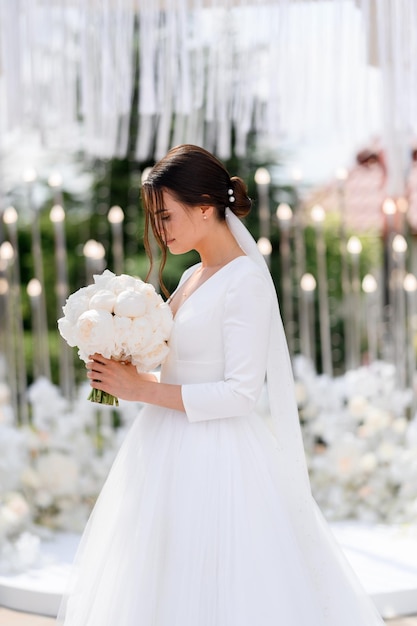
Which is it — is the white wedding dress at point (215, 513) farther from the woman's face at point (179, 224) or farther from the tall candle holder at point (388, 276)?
the tall candle holder at point (388, 276)

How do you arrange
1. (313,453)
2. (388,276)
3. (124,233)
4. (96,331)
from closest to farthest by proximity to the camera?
1. (96,331)
2. (313,453)
3. (388,276)
4. (124,233)

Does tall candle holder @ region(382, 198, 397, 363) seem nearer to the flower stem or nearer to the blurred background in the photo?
the blurred background

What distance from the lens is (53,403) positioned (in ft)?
12.1

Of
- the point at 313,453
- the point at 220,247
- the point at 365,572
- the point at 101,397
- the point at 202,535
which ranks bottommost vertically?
the point at 365,572

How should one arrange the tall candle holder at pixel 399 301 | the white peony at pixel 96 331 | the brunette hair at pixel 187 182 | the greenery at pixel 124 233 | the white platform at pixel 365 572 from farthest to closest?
1. the greenery at pixel 124 233
2. the tall candle holder at pixel 399 301
3. the white platform at pixel 365 572
4. the brunette hair at pixel 187 182
5. the white peony at pixel 96 331

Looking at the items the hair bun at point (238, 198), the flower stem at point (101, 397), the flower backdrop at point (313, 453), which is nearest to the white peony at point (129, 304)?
the flower stem at point (101, 397)

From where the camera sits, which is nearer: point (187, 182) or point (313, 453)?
point (187, 182)

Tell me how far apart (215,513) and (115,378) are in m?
0.37

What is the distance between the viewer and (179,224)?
1939 mm

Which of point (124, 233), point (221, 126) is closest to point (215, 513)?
point (221, 126)

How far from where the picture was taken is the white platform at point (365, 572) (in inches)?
109

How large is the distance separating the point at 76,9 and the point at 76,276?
15.1 ft

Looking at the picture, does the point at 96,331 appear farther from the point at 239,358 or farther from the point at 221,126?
the point at 221,126

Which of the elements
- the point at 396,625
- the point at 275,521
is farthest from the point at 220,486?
the point at 396,625
